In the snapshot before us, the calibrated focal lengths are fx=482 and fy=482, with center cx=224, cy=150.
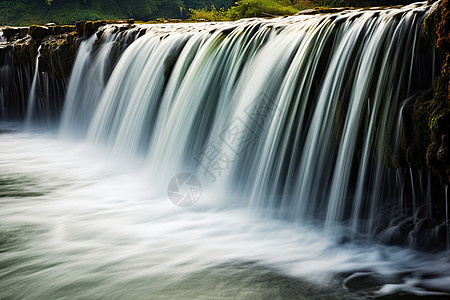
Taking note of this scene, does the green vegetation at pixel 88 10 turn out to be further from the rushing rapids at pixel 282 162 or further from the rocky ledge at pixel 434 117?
the rocky ledge at pixel 434 117

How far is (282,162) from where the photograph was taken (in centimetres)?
489

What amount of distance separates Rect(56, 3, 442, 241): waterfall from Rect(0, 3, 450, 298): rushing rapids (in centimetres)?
2

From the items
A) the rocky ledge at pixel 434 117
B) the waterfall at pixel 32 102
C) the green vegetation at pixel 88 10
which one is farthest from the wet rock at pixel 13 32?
the green vegetation at pixel 88 10

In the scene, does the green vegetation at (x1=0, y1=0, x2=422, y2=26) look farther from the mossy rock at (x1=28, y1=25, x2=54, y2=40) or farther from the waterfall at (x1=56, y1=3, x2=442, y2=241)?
the waterfall at (x1=56, y1=3, x2=442, y2=241)

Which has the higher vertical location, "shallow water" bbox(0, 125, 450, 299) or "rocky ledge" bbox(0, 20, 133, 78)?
"rocky ledge" bbox(0, 20, 133, 78)

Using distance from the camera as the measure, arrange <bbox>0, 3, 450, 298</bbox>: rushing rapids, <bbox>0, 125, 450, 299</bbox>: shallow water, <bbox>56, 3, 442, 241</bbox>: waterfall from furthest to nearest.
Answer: <bbox>56, 3, 442, 241</bbox>: waterfall → <bbox>0, 3, 450, 298</bbox>: rushing rapids → <bbox>0, 125, 450, 299</bbox>: shallow water

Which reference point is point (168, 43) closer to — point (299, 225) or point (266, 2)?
point (299, 225)

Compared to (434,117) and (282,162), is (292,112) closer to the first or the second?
(282,162)

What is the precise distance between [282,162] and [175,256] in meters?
1.60

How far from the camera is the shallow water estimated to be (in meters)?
3.29

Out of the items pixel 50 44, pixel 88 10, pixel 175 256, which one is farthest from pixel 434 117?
pixel 88 10

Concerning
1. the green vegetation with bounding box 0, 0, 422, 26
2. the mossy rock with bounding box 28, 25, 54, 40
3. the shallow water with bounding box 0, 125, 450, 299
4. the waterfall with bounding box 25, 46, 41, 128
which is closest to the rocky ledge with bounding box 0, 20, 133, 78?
the mossy rock with bounding box 28, 25, 54, 40

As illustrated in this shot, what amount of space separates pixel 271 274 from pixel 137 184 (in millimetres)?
3068

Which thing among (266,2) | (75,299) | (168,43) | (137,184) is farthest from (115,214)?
(266,2)
